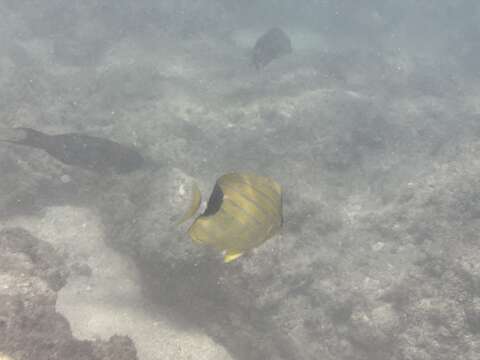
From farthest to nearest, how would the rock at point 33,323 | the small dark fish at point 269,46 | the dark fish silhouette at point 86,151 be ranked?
the small dark fish at point 269,46, the dark fish silhouette at point 86,151, the rock at point 33,323

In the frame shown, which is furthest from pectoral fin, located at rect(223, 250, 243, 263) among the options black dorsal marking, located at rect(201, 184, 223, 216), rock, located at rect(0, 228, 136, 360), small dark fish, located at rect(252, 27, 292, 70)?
small dark fish, located at rect(252, 27, 292, 70)

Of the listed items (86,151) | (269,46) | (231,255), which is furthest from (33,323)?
(269,46)

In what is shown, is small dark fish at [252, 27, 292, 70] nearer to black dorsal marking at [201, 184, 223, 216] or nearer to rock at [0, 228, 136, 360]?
rock at [0, 228, 136, 360]

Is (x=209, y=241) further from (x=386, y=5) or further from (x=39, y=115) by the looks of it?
(x=386, y=5)

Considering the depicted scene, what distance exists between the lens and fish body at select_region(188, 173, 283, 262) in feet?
6.75

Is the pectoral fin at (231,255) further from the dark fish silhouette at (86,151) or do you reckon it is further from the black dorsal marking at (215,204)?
the dark fish silhouette at (86,151)

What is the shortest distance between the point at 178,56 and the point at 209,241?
40.2ft

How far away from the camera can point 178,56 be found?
1327cm

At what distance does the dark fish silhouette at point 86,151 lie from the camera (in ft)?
19.1

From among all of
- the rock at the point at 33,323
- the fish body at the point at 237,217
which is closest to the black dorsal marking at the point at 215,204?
the fish body at the point at 237,217

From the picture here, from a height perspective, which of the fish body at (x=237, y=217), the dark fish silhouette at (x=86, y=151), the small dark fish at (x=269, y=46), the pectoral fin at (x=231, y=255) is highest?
the fish body at (x=237, y=217)

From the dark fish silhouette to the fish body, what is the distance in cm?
423

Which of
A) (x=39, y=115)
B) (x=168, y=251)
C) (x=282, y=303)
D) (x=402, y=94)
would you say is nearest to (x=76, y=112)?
(x=39, y=115)

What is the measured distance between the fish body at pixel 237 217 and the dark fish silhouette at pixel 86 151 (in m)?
4.23
